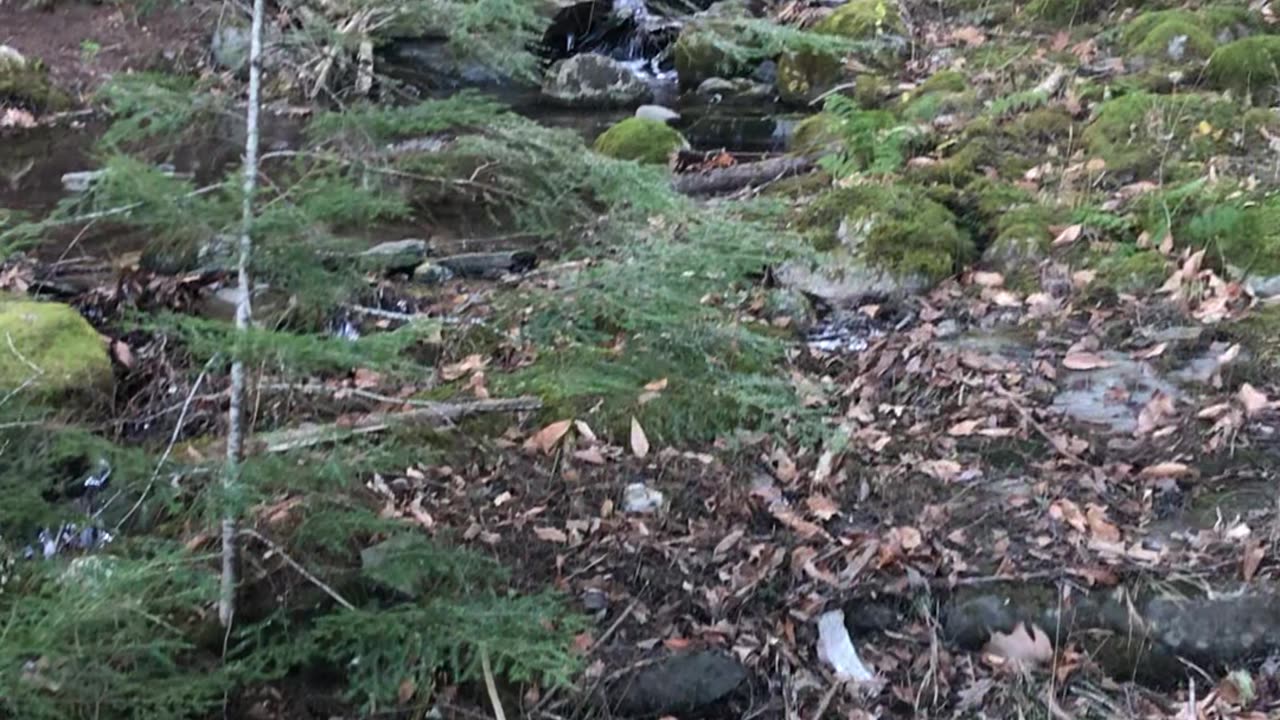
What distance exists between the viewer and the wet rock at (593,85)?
1268 centimetres

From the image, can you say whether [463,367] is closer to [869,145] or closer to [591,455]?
[591,455]

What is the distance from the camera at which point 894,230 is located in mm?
6234

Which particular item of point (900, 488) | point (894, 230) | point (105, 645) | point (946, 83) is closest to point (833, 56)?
point (946, 83)

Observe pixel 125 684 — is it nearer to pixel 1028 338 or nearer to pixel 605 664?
pixel 605 664

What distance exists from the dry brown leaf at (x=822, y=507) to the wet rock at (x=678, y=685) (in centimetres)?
81

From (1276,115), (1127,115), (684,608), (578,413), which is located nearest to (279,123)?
(578,413)

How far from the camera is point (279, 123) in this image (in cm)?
531

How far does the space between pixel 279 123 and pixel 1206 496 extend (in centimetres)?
407

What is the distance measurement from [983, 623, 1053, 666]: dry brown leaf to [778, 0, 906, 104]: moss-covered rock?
8632 millimetres

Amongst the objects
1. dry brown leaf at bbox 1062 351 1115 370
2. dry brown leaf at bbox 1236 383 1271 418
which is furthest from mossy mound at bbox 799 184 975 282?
dry brown leaf at bbox 1236 383 1271 418

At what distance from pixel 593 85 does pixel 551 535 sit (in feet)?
31.1

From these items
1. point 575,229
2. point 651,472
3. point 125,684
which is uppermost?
point 575,229

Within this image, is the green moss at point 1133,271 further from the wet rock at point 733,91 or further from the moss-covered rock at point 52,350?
the wet rock at point 733,91

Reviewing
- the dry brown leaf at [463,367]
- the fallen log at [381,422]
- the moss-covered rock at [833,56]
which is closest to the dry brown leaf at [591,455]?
the fallen log at [381,422]
